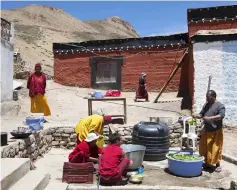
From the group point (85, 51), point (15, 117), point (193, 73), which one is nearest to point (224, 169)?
point (193, 73)

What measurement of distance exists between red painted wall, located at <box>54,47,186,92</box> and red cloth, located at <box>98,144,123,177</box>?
11239 millimetres

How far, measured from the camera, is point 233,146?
9227mm

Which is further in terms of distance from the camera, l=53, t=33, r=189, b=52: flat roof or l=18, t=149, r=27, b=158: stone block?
l=53, t=33, r=189, b=52: flat roof

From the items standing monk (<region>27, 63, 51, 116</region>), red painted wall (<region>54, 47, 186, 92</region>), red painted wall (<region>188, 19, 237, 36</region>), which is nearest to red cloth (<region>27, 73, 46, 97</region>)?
standing monk (<region>27, 63, 51, 116</region>)

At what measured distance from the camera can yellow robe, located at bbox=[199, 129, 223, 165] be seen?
6535 millimetres

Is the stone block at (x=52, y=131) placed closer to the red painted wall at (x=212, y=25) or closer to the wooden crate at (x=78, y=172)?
the wooden crate at (x=78, y=172)

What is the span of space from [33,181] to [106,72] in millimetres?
12824

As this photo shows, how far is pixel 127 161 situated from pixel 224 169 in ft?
7.64

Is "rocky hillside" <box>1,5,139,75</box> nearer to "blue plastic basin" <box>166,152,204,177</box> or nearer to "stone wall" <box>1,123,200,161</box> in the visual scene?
"stone wall" <box>1,123,200,161</box>

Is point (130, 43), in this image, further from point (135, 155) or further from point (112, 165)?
point (112, 165)

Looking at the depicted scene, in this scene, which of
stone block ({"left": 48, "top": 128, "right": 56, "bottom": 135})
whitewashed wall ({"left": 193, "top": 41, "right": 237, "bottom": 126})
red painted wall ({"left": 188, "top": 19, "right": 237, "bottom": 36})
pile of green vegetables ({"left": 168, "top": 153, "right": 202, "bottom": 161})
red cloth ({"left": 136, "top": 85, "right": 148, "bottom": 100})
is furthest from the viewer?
red cloth ({"left": 136, "top": 85, "right": 148, "bottom": 100})

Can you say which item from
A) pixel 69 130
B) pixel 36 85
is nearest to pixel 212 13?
pixel 36 85

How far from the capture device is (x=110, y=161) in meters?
5.44

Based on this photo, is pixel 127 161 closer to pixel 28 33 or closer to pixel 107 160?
pixel 107 160
